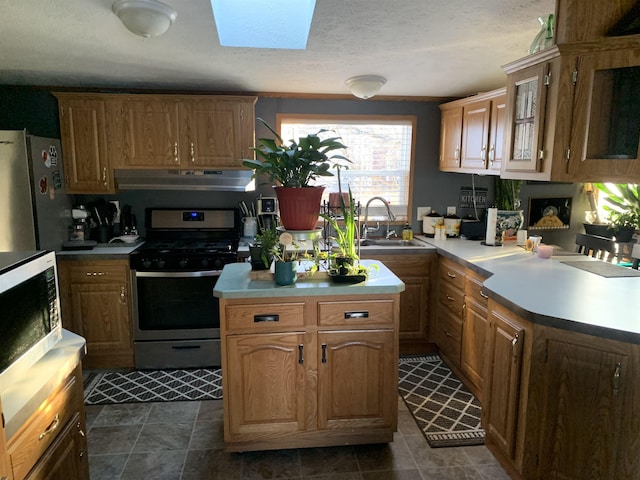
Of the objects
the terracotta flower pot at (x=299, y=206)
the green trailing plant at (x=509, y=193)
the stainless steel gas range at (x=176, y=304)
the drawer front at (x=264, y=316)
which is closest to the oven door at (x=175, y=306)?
the stainless steel gas range at (x=176, y=304)

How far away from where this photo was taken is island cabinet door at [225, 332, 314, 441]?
7.63ft

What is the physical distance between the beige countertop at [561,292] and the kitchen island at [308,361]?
0.64 metres

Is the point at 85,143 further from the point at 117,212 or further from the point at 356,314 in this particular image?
the point at 356,314

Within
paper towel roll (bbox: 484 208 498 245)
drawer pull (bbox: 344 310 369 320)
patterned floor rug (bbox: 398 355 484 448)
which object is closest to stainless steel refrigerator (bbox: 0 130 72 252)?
drawer pull (bbox: 344 310 369 320)

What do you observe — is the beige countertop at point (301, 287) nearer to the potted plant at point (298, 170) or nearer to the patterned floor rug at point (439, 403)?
the potted plant at point (298, 170)

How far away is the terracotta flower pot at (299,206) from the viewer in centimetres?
216

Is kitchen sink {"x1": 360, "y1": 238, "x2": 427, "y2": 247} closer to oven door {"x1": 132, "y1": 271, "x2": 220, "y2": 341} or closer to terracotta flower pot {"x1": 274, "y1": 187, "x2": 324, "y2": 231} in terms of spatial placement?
oven door {"x1": 132, "y1": 271, "x2": 220, "y2": 341}

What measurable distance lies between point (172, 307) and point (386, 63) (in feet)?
7.97

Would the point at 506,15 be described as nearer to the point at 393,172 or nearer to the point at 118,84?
the point at 393,172

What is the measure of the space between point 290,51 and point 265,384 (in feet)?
6.26

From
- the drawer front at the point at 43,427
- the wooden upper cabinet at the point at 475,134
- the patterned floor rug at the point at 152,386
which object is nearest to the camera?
the drawer front at the point at 43,427

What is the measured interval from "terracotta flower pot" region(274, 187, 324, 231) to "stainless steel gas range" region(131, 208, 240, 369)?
143cm

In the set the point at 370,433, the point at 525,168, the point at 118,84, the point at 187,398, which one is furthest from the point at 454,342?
the point at 118,84

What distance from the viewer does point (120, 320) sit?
350 centimetres
